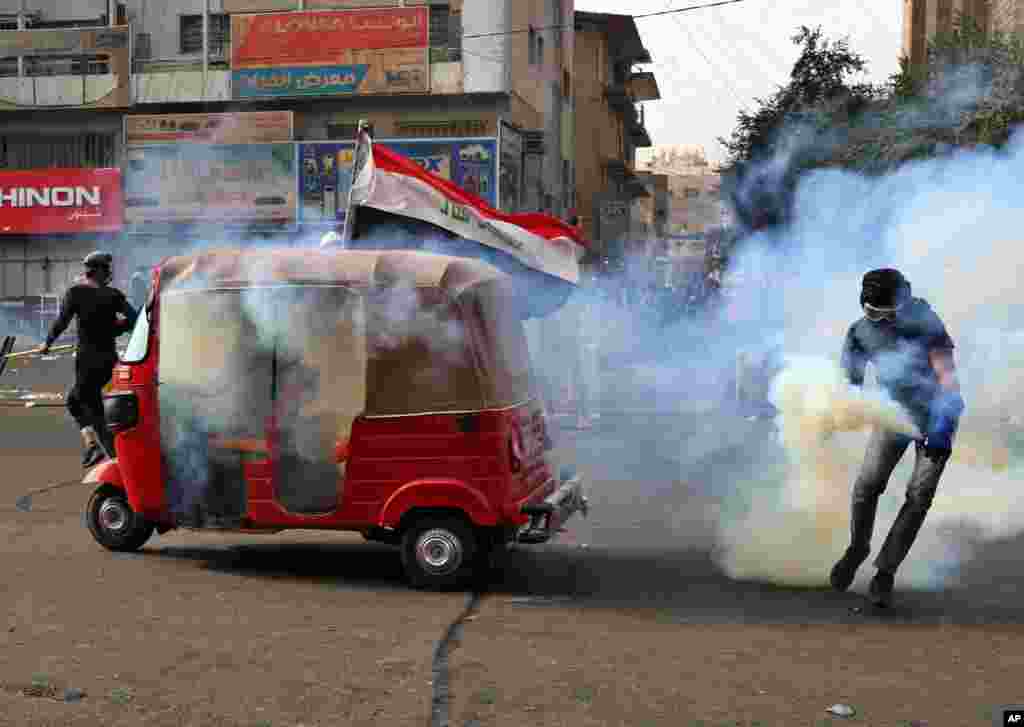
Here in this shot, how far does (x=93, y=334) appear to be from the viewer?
921cm

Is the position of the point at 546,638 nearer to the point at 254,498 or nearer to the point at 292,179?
the point at 254,498

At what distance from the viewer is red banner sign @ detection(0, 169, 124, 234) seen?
3288 centimetres

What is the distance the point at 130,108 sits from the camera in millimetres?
32969

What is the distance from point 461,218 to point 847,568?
380 centimetres

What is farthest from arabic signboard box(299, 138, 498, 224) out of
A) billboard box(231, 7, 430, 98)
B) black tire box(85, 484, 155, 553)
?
black tire box(85, 484, 155, 553)

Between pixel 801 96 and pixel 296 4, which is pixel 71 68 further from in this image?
pixel 801 96

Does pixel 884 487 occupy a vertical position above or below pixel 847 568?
above

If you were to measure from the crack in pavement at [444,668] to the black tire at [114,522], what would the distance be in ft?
7.58

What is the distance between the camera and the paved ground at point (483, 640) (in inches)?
187

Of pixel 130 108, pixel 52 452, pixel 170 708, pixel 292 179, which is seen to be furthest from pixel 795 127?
pixel 130 108

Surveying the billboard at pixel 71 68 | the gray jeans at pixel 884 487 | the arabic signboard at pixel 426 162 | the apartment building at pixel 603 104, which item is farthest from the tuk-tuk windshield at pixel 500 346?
the apartment building at pixel 603 104

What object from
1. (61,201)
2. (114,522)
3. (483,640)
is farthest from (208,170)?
(483,640)

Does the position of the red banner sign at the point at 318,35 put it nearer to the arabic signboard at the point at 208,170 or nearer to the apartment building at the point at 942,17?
the arabic signboard at the point at 208,170

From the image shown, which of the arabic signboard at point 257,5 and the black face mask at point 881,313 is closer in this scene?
the black face mask at point 881,313
